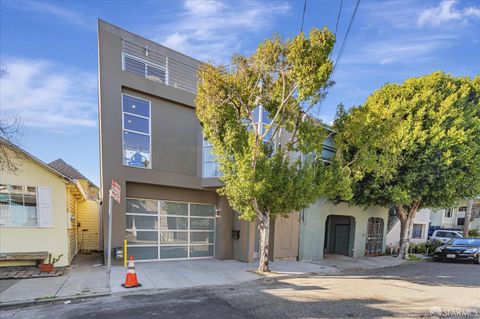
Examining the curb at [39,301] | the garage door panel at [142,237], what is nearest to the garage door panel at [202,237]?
the garage door panel at [142,237]

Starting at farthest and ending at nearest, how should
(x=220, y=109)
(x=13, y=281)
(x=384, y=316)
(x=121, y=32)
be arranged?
(x=121, y=32) → (x=220, y=109) → (x=13, y=281) → (x=384, y=316)

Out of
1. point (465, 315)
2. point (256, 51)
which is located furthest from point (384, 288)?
point (256, 51)

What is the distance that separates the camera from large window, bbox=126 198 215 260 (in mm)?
10664

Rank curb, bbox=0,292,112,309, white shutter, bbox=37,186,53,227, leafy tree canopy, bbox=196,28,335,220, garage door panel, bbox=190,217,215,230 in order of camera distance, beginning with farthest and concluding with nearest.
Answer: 1. garage door panel, bbox=190,217,215,230
2. white shutter, bbox=37,186,53,227
3. leafy tree canopy, bbox=196,28,335,220
4. curb, bbox=0,292,112,309

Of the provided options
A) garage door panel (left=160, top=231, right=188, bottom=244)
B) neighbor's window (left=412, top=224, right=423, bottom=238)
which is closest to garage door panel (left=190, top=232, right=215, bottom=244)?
garage door panel (left=160, top=231, right=188, bottom=244)

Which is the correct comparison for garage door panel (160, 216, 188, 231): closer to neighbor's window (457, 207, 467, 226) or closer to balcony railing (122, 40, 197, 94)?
balcony railing (122, 40, 197, 94)

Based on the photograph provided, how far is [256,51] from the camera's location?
27.1 feet

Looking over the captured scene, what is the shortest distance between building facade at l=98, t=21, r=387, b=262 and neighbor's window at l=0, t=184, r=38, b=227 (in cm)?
216

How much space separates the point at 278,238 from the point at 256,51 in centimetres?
806

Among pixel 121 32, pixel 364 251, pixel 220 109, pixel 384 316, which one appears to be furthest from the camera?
pixel 364 251

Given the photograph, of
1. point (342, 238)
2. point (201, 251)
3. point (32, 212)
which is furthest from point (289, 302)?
point (342, 238)

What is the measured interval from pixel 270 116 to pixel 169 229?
6662 millimetres

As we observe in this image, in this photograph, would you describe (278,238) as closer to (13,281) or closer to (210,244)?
(210,244)

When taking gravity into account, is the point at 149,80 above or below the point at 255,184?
above
